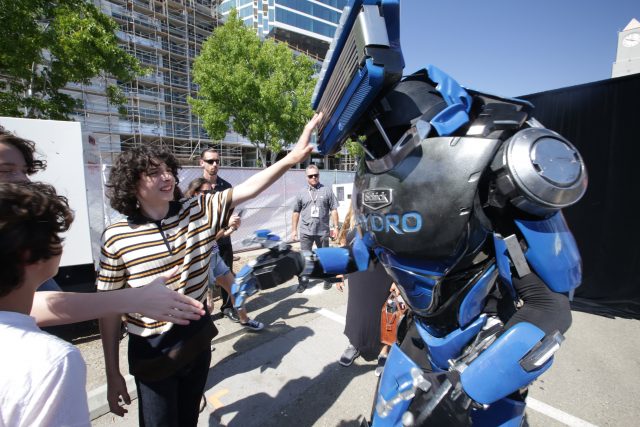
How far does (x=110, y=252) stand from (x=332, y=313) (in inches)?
119

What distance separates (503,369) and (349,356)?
2.11 m

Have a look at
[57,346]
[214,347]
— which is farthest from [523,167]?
[214,347]

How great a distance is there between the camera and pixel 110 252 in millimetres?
1388

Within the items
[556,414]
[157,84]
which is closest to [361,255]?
[556,414]

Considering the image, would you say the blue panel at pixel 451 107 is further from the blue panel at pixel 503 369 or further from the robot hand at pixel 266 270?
the robot hand at pixel 266 270

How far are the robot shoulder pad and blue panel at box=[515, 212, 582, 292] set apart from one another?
0.21ft

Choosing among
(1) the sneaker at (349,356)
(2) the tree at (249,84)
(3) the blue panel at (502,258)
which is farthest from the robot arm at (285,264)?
(2) the tree at (249,84)

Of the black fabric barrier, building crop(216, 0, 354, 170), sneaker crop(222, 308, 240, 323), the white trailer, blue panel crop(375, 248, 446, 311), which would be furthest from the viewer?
building crop(216, 0, 354, 170)

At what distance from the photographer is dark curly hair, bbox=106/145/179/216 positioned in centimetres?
149

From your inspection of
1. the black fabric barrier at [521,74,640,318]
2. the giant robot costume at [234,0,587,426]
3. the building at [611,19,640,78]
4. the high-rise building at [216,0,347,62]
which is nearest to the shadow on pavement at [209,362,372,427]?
the giant robot costume at [234,0,587,426]

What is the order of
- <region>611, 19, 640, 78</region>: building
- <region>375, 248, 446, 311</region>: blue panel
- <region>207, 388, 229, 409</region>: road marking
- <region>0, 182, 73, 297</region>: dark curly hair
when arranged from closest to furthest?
1. <region>0, 182, 73, 297</region>: dark curly hair
2. <region>375, 248, 446, 311</region>: blue panel
3. <region>207, 388, 229, 409</region>: road marking
4. <region>611, 19, 640, 78</region>: building

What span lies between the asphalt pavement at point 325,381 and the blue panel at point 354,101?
86cm

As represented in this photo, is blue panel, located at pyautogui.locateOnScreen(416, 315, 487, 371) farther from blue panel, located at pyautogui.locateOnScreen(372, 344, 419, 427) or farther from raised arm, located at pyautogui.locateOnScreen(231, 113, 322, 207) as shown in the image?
raised arm, located at pyautogui.locateOnScreen(231, 113, 322, 207)

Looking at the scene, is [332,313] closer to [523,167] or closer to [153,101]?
[523,167]
